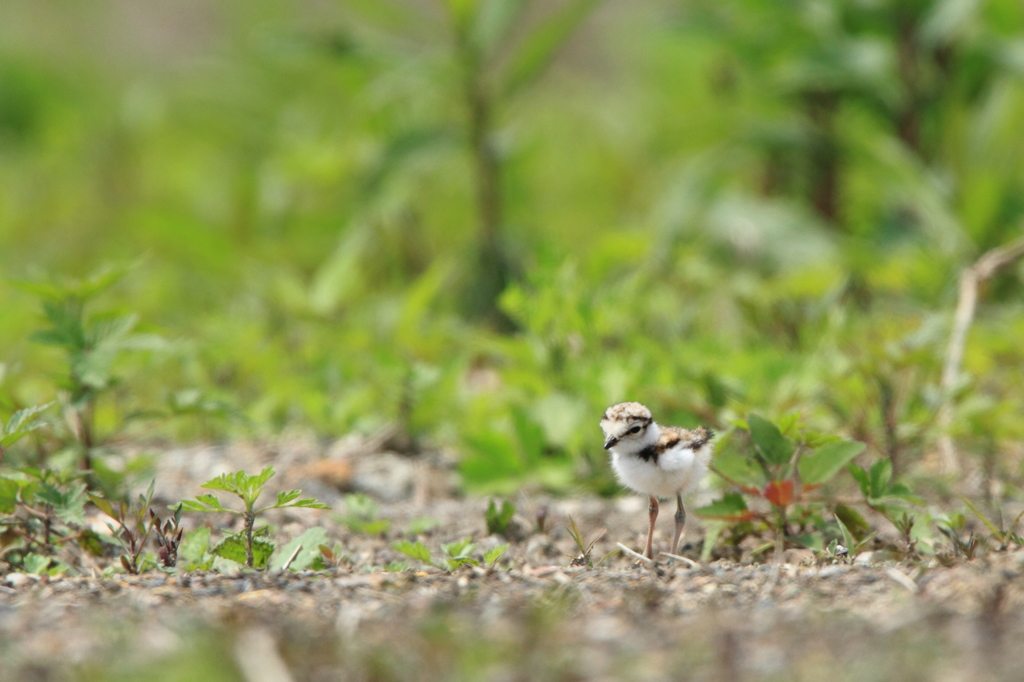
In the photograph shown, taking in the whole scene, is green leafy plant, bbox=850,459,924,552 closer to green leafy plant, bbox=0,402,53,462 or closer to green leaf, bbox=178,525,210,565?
green leaf, bbox=178,525,210,565

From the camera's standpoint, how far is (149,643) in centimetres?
163

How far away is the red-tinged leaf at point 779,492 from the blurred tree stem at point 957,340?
846 mm

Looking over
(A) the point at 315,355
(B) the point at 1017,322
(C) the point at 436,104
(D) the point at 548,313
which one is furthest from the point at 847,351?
(C) the point at 436,104

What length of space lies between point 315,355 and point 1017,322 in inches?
104

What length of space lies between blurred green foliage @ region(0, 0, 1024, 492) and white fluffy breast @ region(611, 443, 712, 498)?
41 cm

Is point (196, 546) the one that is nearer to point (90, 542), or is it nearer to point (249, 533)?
point (249, 533)

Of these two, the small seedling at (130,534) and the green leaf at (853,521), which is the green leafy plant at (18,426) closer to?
the small seedling at (130,534)

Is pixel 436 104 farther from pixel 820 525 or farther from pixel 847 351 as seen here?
pixel 820 525

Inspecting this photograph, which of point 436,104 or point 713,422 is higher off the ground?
point 436,104

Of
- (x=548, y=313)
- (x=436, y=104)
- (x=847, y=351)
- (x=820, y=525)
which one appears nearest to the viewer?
(x=820, y=525)

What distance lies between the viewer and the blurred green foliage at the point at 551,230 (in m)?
3.34

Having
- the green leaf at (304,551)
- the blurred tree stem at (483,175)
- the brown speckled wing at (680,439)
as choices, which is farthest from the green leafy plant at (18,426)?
the blurred tree stem at (483,175)

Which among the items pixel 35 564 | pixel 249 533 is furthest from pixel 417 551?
pixel 35 564

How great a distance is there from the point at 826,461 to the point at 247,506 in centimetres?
125
